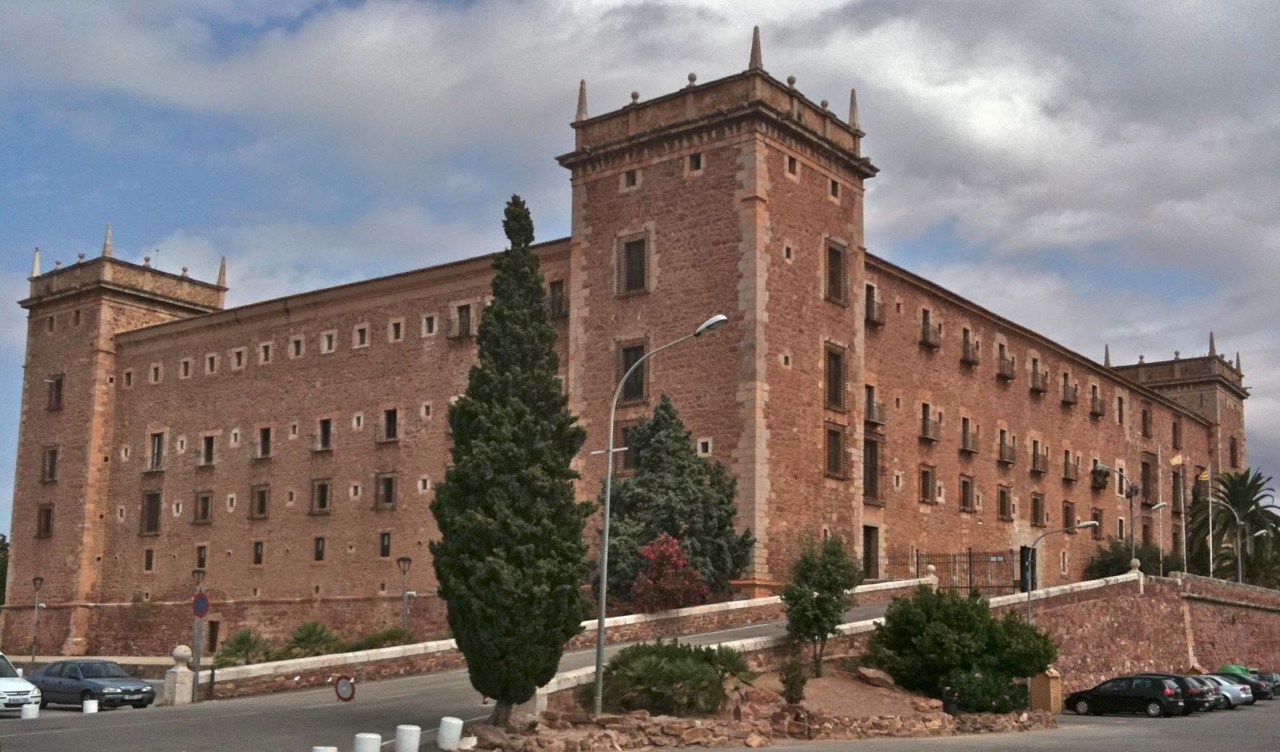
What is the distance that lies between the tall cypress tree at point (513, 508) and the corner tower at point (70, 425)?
Result: 126ft

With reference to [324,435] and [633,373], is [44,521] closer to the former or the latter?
[324,435]

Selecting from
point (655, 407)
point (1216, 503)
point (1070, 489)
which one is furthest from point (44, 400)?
point (1216, 503)

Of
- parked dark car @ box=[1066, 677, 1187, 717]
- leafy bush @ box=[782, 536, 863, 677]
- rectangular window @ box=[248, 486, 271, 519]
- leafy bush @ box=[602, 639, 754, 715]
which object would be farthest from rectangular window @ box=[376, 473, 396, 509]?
parked dark car @ box=[1066, 677, 1187, 717]

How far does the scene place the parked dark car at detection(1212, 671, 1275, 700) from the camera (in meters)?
45.8

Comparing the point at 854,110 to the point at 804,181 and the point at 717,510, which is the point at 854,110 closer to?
the point at 804,181

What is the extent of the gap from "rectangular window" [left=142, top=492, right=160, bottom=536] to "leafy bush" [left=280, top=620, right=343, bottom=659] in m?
16.4

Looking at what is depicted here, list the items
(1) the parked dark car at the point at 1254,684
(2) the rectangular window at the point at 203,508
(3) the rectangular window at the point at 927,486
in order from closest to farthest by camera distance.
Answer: (1) the parked dark car at the point at 1254,684 → (3) the rectangular window at the point at 927,486 → (2) the rectangular window at the point at 203,508

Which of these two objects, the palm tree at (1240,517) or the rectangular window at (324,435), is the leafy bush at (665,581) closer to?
the rectangular window at (324,435)

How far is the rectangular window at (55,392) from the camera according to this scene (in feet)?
209

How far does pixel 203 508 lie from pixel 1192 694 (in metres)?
37.2

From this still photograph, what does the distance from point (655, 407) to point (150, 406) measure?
2743 cm

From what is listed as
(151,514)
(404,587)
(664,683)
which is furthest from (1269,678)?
(151,514)

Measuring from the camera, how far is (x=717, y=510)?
4106cm

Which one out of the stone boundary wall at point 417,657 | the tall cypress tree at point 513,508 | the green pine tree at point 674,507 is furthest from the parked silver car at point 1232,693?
the tall cypress tree at point 513,508
